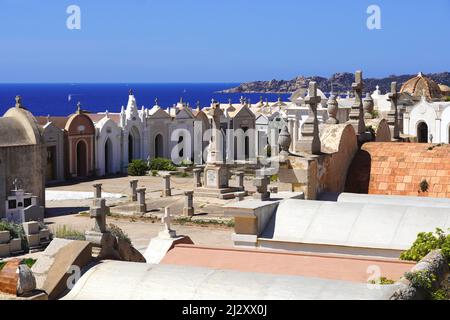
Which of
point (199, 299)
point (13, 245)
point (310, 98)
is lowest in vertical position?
point (13, 245)

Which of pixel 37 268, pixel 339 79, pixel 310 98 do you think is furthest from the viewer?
pixel 339 79

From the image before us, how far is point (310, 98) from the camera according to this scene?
15492 millimetres

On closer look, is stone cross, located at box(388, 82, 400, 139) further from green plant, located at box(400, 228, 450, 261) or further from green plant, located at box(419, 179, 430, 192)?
green plant, located at box(400, 228, 450, 261)

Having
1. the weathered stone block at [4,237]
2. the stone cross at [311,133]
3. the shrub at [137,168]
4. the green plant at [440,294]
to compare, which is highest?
the stone cross at [311,133]

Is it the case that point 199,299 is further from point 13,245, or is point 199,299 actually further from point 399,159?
point 13,245

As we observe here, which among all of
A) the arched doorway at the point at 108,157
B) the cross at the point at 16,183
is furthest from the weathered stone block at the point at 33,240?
the arched doorway at the point at 108,157

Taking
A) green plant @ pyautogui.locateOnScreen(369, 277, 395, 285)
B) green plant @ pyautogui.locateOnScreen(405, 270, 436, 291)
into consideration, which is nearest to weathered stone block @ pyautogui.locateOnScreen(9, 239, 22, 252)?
green plant @ pyautogui.locateOnScreen(369, 277, 395, 285)

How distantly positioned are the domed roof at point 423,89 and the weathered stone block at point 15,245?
3837 cm

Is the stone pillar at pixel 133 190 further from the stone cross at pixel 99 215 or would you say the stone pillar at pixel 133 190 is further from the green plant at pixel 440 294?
the green plant at pixel 440 294

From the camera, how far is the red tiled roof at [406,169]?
15.5m

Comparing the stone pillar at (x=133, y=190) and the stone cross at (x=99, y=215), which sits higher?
the stone cross at (x=99, y=215)

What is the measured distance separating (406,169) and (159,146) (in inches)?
1556

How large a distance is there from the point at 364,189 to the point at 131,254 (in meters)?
6.92
